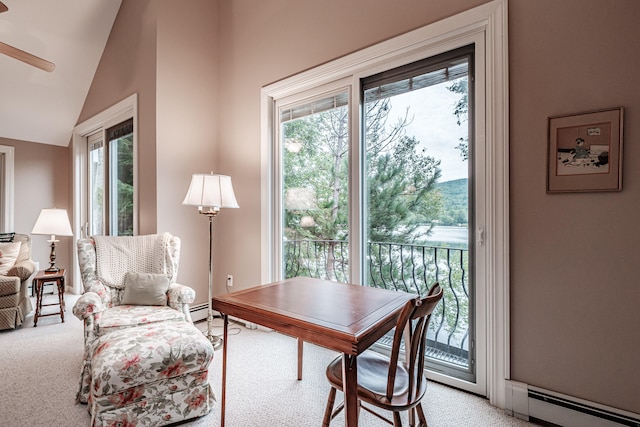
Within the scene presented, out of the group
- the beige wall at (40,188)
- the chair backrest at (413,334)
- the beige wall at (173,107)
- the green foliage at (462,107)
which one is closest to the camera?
the chair backrest at (413,334)

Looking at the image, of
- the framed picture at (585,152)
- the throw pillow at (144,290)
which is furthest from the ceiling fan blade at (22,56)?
the framed picture at (585,152)

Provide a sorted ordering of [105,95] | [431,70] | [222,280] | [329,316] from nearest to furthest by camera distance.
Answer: [329,316] < [431,70] < [222,280] < [105,95]

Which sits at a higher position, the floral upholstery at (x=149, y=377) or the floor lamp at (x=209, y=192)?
the floor lamp at (x=209, y=192)

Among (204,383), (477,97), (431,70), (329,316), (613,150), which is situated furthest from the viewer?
(431,70)

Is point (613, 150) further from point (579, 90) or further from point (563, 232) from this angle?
point (563, 232)

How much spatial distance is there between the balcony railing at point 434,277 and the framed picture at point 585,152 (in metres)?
0.68

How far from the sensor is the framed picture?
1.52 metres

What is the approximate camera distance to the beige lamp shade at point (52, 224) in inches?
131

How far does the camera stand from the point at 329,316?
4.28ft

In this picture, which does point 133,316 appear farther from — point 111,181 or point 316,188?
point 111,181

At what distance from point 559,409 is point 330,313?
4.52ft

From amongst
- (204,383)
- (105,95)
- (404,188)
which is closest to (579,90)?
(404,188)

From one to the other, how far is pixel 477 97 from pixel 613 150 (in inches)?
28.9

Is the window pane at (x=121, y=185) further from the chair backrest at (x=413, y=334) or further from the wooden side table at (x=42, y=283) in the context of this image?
the chair backrest at (x=413, y=334)
